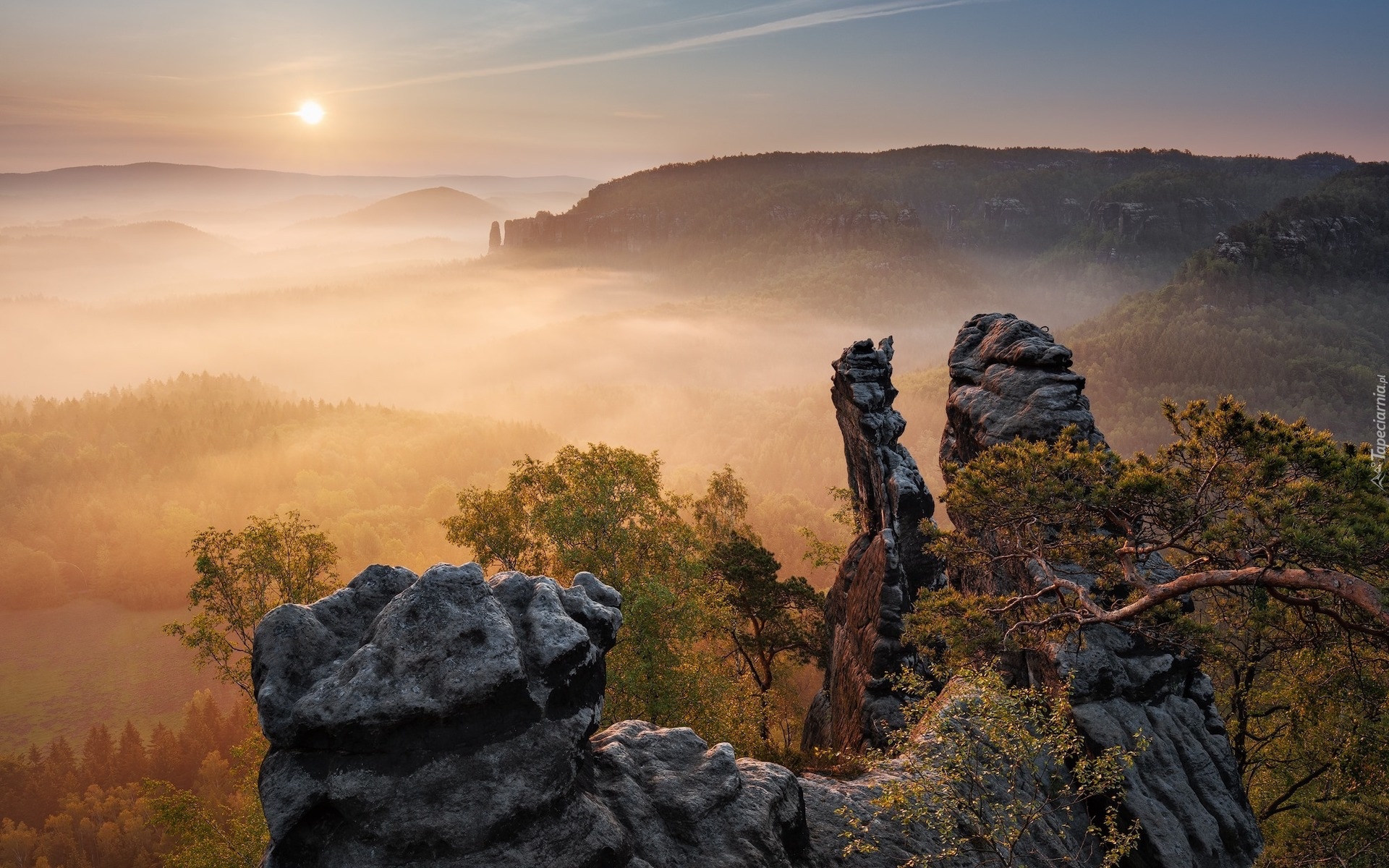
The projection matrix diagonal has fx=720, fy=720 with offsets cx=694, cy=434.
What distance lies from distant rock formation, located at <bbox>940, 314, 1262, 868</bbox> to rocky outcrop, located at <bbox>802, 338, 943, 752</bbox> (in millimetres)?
4758

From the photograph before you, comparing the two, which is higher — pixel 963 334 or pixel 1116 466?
pixel 963 334

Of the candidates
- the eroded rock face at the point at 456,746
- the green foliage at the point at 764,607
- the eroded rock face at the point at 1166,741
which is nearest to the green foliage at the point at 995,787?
the eroded rock face at the point at 1166,741

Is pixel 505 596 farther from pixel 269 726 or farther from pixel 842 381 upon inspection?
pixel 842 381

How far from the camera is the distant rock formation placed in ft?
67.5

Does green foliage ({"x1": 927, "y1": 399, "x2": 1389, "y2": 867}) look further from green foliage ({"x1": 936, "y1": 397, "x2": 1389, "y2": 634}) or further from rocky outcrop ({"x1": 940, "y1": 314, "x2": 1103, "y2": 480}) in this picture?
rocky outcrop ({"x1": 940, "y1": 314, "x2": 1103, "y2": 480})

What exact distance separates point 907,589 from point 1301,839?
15.3 m

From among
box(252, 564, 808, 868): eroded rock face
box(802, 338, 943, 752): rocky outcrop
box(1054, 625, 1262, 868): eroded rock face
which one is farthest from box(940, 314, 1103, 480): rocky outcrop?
box(252, 564, 808, 868): eroded rock face

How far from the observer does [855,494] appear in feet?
135

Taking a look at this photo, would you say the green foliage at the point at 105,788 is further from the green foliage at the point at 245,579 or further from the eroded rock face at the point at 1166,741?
the eroded rock face at the point at 1166,741

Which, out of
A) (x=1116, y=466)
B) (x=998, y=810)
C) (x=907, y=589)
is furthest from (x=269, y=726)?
(x=907, y=589)

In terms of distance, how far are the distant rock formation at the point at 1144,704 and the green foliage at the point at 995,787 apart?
3.10ft

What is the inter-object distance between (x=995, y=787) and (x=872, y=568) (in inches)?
584

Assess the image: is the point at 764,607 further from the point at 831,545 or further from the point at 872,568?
the point at 872,568

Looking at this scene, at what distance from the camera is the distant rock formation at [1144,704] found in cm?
2056
